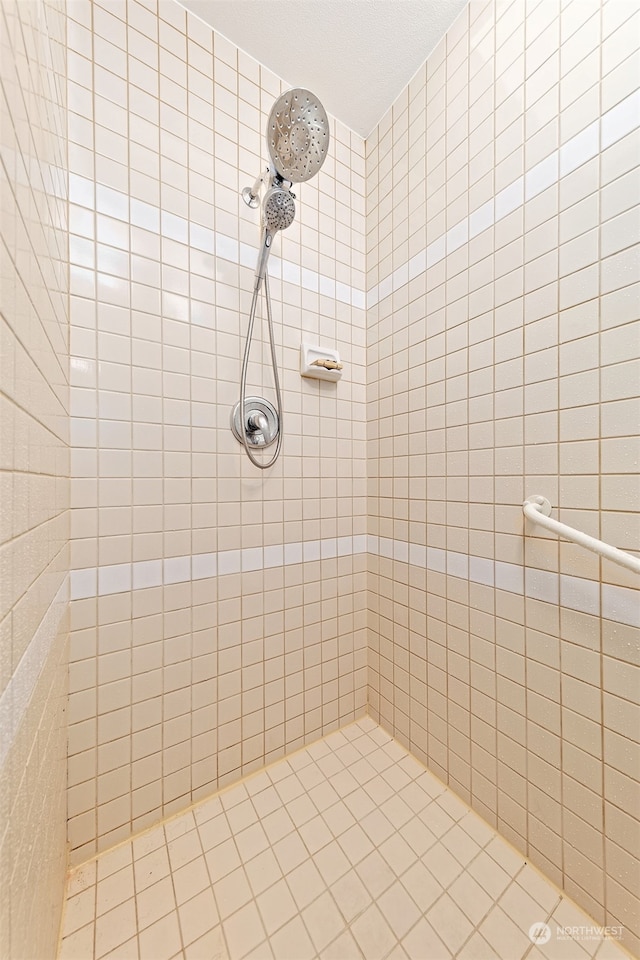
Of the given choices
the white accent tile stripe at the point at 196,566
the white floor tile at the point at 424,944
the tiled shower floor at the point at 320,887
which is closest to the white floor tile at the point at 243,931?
the tiled shower floor at the point at 320,887

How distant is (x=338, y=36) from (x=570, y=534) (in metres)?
1.66

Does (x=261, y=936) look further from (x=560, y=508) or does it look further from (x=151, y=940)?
(x=560, y=508)

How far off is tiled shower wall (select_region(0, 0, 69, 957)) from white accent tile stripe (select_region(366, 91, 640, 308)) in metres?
1.01

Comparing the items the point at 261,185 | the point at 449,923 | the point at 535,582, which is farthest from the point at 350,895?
the point at 261,185

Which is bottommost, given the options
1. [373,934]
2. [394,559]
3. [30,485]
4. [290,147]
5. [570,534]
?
[373,934]

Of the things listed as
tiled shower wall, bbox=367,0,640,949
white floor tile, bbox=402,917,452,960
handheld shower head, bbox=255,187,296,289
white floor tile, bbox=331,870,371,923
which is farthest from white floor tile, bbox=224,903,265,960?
handheld shower head, bbox=255,187,296,289

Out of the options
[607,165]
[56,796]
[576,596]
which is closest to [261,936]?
[56,796]

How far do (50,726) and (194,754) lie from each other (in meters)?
0.60

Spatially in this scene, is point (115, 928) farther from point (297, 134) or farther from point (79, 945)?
point (297, 134)

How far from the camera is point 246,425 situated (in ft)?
3.67

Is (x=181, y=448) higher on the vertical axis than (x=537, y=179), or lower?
lower

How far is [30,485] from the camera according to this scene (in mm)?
446

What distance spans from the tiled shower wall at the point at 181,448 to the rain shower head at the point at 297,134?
0.25 meters

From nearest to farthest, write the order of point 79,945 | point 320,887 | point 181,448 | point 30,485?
point 30,485
point 79,945
point 320,887
point 181,448
